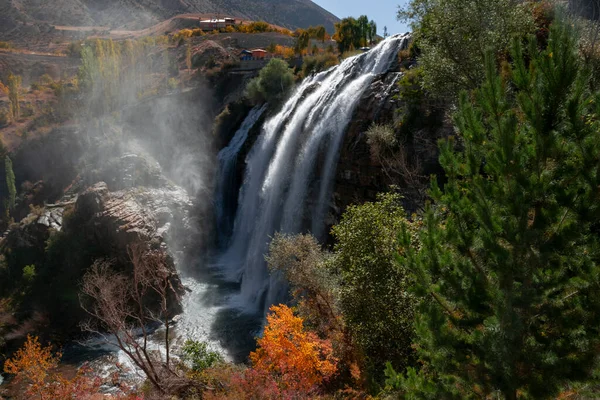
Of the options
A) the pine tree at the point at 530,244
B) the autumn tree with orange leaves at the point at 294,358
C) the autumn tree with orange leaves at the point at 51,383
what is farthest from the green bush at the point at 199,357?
the pine tree at the point at 530,244

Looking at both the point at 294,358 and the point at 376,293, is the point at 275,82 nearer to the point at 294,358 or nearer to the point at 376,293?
the point at 376,293

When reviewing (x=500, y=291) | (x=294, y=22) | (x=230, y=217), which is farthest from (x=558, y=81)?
(x=294, y=22)

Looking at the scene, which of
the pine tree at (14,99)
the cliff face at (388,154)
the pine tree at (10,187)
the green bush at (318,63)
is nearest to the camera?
the cliff face at (388,154)

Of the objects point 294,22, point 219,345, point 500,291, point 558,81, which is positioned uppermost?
point 294,22

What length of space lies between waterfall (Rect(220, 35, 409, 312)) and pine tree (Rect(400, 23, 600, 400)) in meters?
13.4

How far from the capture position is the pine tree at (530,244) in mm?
5918

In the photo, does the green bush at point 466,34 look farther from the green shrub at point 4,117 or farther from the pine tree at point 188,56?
the green shrub at point 4,117

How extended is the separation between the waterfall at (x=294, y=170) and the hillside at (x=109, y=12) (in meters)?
99.1

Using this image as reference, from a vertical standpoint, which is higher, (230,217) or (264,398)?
(264,398)

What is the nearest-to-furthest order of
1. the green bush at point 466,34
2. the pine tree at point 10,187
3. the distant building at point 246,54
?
1. the green bush at point 466,34
2. the pine tree at point 10,187
3. the distant building at point 246,54

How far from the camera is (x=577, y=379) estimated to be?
604 cm

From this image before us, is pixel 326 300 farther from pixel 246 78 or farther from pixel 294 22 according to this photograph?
pixel 294 22

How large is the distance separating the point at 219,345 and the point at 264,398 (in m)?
10.3

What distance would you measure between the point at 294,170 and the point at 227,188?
12780 mm
